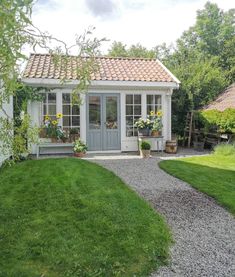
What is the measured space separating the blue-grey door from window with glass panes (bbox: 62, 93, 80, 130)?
16.2 inches

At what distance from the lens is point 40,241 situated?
378cm

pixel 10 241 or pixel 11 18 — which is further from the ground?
pixel 11 18

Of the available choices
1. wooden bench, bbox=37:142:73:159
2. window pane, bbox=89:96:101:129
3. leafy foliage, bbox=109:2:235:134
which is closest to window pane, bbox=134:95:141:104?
window pane, bbox=89:96:101:129

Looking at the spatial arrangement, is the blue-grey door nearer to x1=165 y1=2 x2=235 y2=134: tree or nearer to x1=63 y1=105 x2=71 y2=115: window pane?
x1=63 y1=105 x2=71 y2=115: window pane

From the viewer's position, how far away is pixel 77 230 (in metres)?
4.12

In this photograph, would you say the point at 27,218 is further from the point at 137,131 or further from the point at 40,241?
the point at 137,131

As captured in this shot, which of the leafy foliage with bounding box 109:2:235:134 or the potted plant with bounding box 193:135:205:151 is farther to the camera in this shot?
the leafy foliage with bounding box 109:2:235:134

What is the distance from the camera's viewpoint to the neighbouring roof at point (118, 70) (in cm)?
1135

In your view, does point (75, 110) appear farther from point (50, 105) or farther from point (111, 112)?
point (111, 112)

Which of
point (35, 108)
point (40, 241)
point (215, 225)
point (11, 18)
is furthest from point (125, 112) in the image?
point (11, 18)

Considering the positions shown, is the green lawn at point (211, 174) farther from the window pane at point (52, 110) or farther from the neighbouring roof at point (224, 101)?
the window pane at point (52, 110)

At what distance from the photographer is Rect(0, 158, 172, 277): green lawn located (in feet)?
10.7

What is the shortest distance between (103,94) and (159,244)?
8.60 metres

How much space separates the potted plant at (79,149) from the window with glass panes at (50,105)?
1358mm
